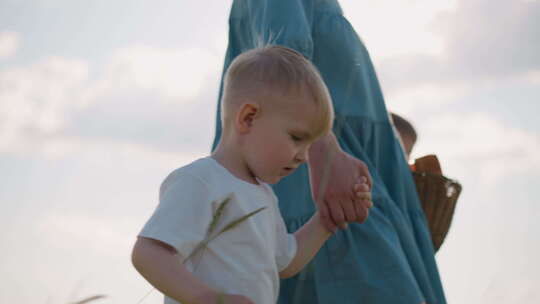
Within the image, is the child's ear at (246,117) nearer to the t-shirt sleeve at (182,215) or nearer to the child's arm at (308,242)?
the t-shirt sleeve at (182,215)

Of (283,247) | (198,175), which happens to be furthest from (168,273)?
(283,247)

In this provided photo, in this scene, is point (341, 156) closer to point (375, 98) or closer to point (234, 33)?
point (375, 98)

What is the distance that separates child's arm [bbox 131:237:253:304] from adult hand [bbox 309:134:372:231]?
581 mm

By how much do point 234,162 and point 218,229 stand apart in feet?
0.73

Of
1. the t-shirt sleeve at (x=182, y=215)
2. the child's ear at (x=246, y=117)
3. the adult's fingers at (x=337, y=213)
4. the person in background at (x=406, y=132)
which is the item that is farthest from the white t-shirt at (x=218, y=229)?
the person in background at (x=406, y=132)

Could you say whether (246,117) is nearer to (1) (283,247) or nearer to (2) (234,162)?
(2) (234,162)

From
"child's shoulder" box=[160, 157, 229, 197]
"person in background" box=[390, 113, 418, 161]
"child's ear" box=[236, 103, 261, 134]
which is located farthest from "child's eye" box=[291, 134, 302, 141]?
"person in background" box=[390, 113, 418, 161]

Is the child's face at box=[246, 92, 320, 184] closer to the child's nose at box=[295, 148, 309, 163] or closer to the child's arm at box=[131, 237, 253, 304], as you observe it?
the child's nose at box=[295, 148, 309, 163]

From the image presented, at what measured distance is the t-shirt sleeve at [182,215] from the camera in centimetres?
181

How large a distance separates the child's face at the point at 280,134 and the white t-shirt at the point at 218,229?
0.09m

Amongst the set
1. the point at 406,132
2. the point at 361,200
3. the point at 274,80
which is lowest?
the point at 361,200

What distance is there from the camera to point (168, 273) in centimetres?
175

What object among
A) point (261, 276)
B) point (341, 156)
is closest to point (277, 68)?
point (341, 156)

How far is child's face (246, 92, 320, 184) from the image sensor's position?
204 centimetres
